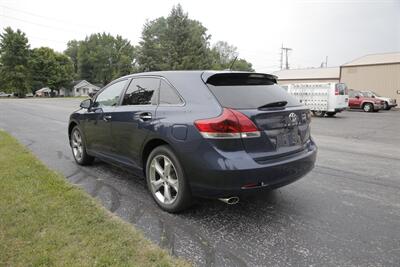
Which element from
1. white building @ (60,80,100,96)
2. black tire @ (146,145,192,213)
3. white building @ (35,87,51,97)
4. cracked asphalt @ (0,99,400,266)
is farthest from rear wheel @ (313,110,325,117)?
white building @ (35,87,51,97)

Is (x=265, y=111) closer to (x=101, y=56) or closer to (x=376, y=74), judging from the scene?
(x=376, y=74)

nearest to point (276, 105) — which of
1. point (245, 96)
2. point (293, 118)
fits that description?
point (293, 118)

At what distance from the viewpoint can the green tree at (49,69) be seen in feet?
223

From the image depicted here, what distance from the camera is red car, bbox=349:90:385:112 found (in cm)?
2320

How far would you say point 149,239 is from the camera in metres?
2.89

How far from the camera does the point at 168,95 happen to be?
3.60 metres

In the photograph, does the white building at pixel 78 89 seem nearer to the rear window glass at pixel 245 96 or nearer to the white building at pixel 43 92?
the white building at pixel 43 92

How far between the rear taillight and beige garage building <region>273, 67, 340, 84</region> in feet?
124

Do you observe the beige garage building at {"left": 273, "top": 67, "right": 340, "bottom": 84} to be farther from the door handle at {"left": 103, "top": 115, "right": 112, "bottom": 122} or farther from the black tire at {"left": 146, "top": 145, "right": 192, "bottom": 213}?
the black tire at {"left": 146, "top": 145, "right": 192, "bottom": 213}

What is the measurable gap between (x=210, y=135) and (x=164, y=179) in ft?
3.17

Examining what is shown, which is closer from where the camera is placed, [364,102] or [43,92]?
[364,102]

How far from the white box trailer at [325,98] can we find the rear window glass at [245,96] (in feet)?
48.8

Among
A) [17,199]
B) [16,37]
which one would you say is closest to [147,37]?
[16,37]

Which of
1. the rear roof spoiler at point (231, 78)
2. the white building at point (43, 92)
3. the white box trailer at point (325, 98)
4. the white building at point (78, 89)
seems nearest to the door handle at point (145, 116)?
the rear roof spoiler at point (231, 78)
